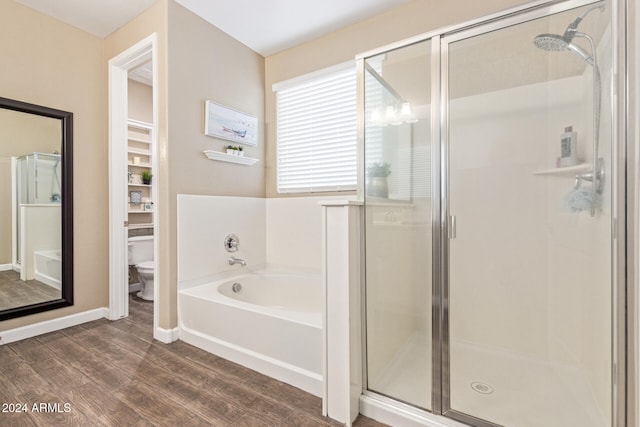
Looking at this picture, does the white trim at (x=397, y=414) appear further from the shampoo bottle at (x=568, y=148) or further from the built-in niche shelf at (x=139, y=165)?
the built-in niche shelf at (x=139, y=165)

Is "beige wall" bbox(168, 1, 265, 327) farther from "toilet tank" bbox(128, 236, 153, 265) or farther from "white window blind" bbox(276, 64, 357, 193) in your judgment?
"toilet tank" bbox(128, 236, 153, 265)

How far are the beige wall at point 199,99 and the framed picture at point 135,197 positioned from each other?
177cm

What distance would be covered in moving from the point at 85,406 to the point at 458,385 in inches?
73.4

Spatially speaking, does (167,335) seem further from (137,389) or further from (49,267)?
(49,267)

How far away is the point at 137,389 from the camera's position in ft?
5.42

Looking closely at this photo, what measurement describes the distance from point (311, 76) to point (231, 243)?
5.61 feet

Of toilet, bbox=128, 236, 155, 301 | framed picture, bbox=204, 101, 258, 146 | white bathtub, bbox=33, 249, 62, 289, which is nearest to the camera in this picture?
white bathtub, bbox=33, 249, 62, 289

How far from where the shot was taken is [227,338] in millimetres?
2016

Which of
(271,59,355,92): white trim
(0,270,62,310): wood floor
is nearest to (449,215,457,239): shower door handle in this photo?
(271,59,355,92): white trim

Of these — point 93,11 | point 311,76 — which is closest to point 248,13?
point 311,76

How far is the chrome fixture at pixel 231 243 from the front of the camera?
2661mm

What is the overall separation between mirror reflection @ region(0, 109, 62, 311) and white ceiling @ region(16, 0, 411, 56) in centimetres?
86

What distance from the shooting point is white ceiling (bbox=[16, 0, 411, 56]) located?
7.53 ft

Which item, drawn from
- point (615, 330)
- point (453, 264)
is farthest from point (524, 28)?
point (615, 330)
